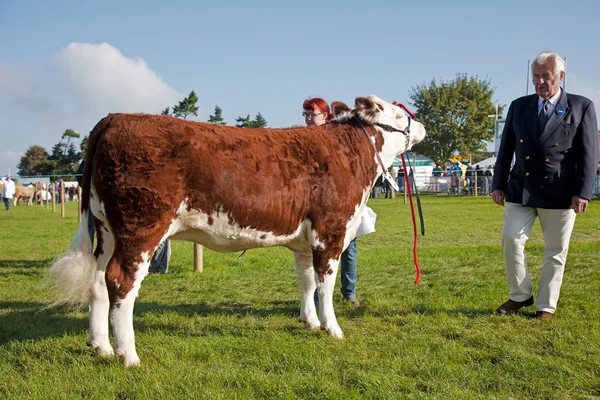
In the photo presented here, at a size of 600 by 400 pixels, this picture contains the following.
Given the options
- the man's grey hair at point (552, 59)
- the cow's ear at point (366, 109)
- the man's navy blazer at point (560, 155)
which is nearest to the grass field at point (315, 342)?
the man's navy blazer at point (560, 155)

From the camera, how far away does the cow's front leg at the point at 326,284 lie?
4895mm

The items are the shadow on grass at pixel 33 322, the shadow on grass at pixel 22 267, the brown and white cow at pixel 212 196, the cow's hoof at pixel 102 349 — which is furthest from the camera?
the shadow on grass at pixel 22 267

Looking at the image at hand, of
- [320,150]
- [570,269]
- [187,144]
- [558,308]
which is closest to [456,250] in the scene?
[570,269]

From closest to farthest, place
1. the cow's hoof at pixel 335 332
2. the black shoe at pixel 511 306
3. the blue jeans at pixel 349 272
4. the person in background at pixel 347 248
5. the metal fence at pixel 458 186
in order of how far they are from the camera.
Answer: the cow's hoof at pixel 335 332 → the black shoe at pixel 511 306 → the person in background at pixel 347 248 → the blue jeans at pixel 349 272 → the metal fence at pixel 458 186

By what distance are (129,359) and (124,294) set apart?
0.51 metres

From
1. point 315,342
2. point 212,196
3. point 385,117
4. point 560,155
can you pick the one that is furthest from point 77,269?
point 560,155

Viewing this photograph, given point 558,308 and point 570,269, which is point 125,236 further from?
point 570,269

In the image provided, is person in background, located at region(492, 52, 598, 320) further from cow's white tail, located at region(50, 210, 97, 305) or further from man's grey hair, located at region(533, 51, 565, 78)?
cow's white tail, located at region(50, 210, 97, 305)

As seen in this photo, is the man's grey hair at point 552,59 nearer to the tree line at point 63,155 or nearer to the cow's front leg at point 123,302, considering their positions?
the cow's front leg at point 123,302

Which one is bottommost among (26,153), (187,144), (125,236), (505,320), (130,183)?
(505,320)

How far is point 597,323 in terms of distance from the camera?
4.97 meters

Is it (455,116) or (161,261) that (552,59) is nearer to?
(161,261)

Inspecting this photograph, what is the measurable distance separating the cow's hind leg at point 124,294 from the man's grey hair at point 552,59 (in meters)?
4.07

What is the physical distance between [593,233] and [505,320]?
27.8ft
